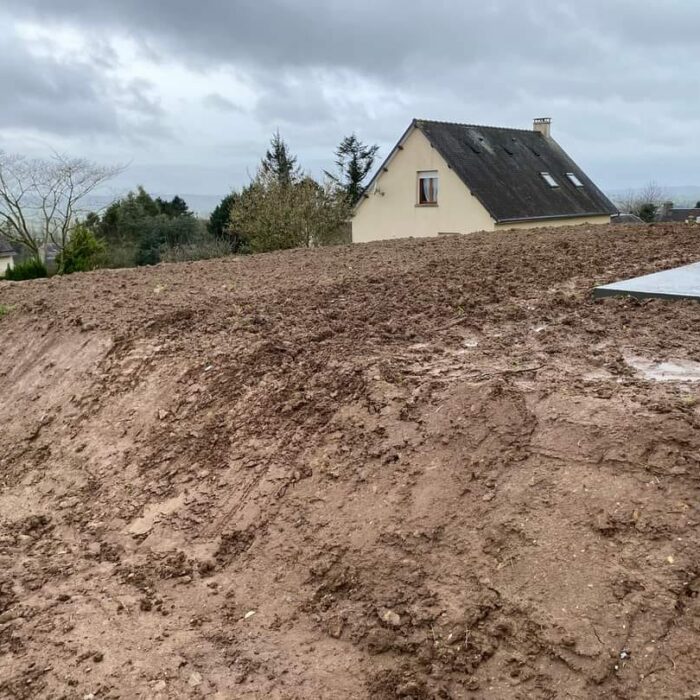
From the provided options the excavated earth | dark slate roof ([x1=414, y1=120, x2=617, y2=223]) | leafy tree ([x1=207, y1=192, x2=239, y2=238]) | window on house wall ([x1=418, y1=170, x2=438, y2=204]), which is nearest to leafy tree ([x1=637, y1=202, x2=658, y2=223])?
dark slate roof ([x1=414, y1=120, x2=617, y2=223])

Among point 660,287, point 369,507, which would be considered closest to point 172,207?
point 660,287

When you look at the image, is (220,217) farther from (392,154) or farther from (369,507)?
(369,507)

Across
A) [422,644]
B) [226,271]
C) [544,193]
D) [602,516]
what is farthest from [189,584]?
[544,193]

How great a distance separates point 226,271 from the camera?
9.41 meters

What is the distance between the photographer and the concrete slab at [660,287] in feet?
16.3

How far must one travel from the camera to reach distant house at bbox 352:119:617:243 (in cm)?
2127

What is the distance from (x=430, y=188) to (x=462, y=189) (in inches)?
54.2

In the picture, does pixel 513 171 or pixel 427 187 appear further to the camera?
pixel 513 171

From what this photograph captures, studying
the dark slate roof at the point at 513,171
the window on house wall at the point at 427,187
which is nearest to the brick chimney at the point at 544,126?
the dark slate roof at the point at 513,171

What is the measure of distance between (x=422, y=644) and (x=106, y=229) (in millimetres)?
32849

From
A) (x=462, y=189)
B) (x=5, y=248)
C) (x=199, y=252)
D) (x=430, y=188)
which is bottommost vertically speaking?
(x=199, y=252)

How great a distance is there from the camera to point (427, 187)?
22.3 metres

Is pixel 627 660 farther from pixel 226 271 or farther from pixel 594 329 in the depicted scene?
pixel 226 271

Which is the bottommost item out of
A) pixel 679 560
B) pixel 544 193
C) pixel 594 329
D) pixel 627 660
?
pixel 627 660
